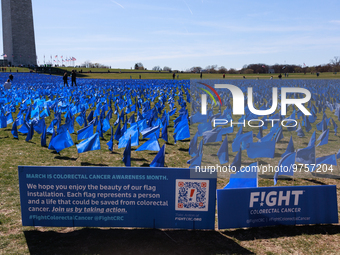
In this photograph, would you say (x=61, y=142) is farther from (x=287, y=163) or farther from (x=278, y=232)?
(x=278, y=232)

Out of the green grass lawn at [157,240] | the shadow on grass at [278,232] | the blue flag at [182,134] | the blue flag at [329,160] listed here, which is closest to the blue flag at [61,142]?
the green grass lawn at [157,240]

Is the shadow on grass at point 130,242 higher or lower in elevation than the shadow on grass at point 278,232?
lower

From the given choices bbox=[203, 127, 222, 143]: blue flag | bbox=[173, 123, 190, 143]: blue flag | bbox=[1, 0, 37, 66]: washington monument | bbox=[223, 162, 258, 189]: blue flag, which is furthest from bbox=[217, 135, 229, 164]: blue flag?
bbox=[1, 0, 37, 66]: washington monument

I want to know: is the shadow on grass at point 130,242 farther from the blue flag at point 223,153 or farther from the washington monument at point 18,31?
the washington monument at point 18,31

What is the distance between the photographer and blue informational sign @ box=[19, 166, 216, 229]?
15.6 feet

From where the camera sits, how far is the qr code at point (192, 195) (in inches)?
187

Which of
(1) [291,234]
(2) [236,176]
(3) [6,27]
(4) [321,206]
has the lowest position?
(1) [291,234]

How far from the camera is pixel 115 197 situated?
4.86m

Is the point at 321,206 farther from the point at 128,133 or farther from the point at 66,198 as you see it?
the point at 128,133

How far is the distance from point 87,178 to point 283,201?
315 centimetres

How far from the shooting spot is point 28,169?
15.5 ft

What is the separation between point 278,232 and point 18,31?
389 ft

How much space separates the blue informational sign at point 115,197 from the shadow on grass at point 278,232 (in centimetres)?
46

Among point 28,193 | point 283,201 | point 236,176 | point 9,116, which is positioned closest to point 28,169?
point 28,193
